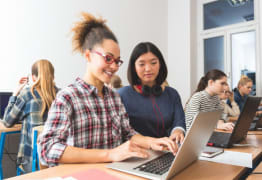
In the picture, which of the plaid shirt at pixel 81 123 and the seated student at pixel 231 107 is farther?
the seated student at pixel 231 107

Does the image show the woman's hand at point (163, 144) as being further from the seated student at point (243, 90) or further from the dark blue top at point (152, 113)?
the seated student at point (243, 90)

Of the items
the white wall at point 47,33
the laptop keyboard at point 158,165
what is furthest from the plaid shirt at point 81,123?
the white wall at point 47,33

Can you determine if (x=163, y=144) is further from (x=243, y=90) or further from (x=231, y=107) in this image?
(x=243, y=90)

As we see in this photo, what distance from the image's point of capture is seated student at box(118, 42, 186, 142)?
4.78 ft

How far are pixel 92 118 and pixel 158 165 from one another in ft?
1.15

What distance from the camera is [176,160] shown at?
2.30 feet

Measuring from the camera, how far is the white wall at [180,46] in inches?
192

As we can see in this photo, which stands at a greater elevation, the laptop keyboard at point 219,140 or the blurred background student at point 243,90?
the blurred background student at point 243,90

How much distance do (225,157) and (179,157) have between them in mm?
400

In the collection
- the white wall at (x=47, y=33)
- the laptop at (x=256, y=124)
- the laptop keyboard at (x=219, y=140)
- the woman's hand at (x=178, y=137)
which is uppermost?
the white wall at (x=47, y=33)

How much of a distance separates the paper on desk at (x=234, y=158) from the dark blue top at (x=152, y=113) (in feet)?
1.34

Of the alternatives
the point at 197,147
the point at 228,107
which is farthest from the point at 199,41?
the point at 197,147

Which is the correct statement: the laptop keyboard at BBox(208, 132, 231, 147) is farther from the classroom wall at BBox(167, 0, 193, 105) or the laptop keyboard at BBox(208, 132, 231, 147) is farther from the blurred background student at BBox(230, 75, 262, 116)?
the classroom wall at BBox(167, 0, 193, 105)

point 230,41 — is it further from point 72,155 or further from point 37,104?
point 72,155
